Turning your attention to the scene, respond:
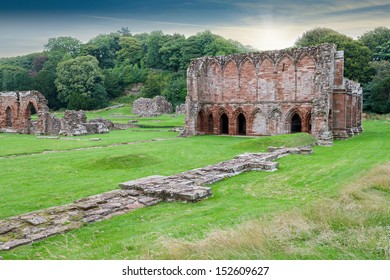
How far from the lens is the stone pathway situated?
310 inches

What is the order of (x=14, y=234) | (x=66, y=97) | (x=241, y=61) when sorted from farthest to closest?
1. (x=66, y=97)
2. (x=241, y=61)
3. (x=14, y=234)

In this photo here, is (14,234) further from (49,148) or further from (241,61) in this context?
(241,61)

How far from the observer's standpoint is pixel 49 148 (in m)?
24.9

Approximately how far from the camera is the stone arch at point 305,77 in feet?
105

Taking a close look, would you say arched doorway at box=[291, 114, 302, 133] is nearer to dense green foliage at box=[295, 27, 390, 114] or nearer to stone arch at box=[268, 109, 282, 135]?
stone arch at box=[268, 109, 282, 135]

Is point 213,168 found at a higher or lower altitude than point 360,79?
lower

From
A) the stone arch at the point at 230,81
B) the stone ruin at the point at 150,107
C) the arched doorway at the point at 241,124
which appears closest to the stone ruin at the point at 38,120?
the stone arch at the point at 230,81

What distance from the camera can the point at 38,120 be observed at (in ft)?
128

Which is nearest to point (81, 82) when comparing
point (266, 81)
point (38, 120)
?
point (38, 120)

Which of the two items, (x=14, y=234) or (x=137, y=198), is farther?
(x=137, y=198)

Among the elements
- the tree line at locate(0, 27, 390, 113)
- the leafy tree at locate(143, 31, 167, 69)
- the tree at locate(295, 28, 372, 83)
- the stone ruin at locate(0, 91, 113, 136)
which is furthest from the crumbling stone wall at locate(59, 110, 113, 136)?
the leafy tree at locate(143, 31, 167, 69)

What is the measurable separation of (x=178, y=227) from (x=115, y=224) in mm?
1563

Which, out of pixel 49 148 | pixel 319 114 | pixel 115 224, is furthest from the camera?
pixel 319 114

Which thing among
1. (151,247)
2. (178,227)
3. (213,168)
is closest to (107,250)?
(151,247)
